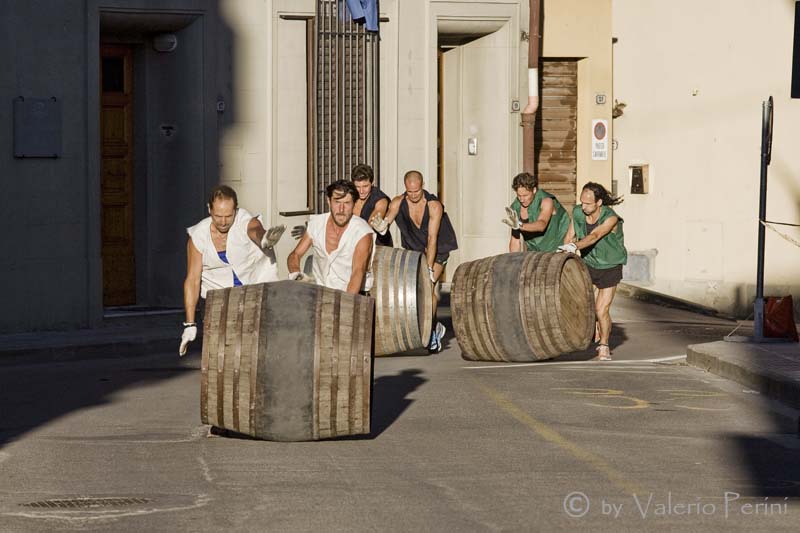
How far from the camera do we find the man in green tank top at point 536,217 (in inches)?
671

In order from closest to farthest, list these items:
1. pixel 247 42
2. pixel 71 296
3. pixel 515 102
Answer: pixel 71 296 → pixel 247 42 → pixel 515 102

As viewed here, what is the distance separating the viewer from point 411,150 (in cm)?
2184

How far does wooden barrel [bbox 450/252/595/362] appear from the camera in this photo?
15.5 m

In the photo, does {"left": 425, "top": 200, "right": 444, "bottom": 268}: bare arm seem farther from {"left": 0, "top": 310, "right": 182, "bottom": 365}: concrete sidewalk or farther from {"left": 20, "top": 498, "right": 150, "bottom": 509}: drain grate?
{"left": 20, "top": 498, "right": 150, "bottom": 509}: drain grate

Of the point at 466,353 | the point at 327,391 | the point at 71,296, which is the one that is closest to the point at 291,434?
the point at 327,391

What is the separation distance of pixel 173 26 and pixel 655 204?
26.8 ft

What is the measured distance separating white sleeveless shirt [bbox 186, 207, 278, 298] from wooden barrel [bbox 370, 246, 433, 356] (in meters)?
3.50

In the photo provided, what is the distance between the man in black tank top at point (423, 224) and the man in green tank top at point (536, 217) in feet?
2.27

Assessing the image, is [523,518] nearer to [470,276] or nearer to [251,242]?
[251,242]

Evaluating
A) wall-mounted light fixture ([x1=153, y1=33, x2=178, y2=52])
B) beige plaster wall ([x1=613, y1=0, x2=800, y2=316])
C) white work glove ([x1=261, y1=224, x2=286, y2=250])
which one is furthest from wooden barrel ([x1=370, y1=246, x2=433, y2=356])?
beige plaster wall ([x1=613, y1=0, x2=800, y2=316])

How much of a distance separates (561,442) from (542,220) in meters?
6.37

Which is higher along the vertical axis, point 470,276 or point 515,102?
point 515,102

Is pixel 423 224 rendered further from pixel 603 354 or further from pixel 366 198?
pixel 603 354

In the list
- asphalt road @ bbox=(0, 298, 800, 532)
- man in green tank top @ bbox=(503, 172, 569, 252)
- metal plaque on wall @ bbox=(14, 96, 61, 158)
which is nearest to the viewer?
asphalt road @ bbox=(0, 298, 800, 532)
